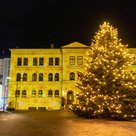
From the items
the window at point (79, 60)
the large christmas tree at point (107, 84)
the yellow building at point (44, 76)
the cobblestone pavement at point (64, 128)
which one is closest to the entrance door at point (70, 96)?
the yellow building at point (44, 76)

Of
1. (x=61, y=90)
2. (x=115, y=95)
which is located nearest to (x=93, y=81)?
(x=115, y=95)

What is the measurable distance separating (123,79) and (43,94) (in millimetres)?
33883

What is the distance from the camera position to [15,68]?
5956cm

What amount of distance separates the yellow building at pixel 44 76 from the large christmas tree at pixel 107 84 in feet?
99.1

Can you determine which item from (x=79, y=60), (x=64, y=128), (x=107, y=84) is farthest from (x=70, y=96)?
(x=64, y=128)

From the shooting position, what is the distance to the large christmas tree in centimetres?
2548

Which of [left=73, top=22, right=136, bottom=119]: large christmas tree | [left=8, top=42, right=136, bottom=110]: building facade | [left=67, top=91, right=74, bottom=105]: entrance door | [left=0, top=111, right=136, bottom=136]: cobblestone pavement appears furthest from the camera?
[left=8, top=42, right=136, bottom=110]: building facade

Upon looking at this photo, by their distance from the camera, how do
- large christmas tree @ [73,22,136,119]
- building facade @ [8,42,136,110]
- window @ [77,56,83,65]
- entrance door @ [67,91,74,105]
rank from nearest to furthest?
large christmas tree @ [73,22,136,119]
entrance door @ [67,91,74,105]
building facade @ [8,42,136,110]
window @ [77,56,83,65]

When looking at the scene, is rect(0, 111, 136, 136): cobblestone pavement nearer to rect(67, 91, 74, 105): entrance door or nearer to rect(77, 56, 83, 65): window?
rect(67, 91, 74, 105): entrance door

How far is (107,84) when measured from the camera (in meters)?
26.1

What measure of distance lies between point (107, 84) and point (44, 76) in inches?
1342

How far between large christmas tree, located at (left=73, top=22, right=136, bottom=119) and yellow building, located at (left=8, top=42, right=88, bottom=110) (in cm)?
3021

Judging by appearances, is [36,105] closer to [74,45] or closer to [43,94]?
[43,94]

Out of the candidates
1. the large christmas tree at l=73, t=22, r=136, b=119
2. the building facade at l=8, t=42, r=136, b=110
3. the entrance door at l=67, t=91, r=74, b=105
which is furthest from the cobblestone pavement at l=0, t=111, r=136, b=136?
the building facade at l=8, t=42, r=136, b=110
